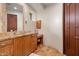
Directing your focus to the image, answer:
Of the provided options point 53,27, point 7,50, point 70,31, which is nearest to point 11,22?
point 7,50

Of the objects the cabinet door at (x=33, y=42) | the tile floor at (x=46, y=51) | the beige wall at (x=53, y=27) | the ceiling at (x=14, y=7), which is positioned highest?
the ceiling at (x=14, y=7)

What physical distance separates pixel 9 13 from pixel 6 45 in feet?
1.62

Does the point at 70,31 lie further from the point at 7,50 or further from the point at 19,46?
the point at 7,50

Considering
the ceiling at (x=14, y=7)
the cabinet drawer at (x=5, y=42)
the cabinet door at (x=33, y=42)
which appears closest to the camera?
the cabinet drawer at (x=5, y=42)

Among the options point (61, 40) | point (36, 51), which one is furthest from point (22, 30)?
point (61, 40)

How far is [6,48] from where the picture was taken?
1.86m

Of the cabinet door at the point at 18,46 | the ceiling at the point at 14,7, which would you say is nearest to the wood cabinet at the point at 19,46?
the cabinet door at the point at 18,46

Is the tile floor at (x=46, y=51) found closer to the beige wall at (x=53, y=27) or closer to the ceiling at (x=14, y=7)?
the beige wall at (x=53, y=27)

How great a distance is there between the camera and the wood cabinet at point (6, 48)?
179 cm

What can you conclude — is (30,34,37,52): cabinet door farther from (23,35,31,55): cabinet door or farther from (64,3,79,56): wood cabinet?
(64,3,79,56): wood cabinet

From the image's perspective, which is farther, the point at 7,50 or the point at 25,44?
the point at 25,44

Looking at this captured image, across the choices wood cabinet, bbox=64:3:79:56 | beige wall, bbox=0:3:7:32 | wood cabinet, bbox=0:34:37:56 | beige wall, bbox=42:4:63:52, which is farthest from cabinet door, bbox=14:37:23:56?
wood cabinet, bbox=64:3:79:56

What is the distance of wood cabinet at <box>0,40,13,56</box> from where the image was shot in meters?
1.79

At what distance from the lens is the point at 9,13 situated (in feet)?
6.39
